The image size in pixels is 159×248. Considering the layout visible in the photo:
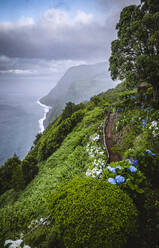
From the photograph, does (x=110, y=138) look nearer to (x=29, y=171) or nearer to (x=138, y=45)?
(x=138, y=45)

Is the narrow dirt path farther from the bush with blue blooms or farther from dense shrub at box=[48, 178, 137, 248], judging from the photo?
dense shrub at box=[48, 178, 137, 248]

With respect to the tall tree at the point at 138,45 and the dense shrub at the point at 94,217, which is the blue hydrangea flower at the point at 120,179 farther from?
the tall tree at the point at 138,45

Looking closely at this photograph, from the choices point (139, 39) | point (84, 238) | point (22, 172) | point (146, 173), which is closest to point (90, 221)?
point (84, 238)

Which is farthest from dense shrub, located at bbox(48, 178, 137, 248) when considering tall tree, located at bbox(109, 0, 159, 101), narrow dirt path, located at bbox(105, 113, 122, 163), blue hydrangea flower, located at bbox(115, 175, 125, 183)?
tall tree, located at bbox(109, 0, 159, 101)

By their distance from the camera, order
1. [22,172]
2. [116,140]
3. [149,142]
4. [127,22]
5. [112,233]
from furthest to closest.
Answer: [22,172], [116,140], [127,22], [149,142], [112,233]

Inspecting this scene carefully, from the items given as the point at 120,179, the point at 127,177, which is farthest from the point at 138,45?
the point at 120,179

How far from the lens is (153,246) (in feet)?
8.93

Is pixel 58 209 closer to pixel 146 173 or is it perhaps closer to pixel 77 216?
pixel 77 216

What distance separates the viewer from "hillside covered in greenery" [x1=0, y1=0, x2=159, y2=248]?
98.0 inches

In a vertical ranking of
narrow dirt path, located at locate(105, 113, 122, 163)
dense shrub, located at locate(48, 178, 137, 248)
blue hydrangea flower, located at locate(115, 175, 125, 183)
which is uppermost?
narrow dirt path, located at locate(105, 113, 122, 163)

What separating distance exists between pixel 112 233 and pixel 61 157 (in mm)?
11756

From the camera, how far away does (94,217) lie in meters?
2.45

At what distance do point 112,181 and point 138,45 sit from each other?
9.62 m

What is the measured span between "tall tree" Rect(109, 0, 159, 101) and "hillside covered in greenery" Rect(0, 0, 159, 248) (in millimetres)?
47
